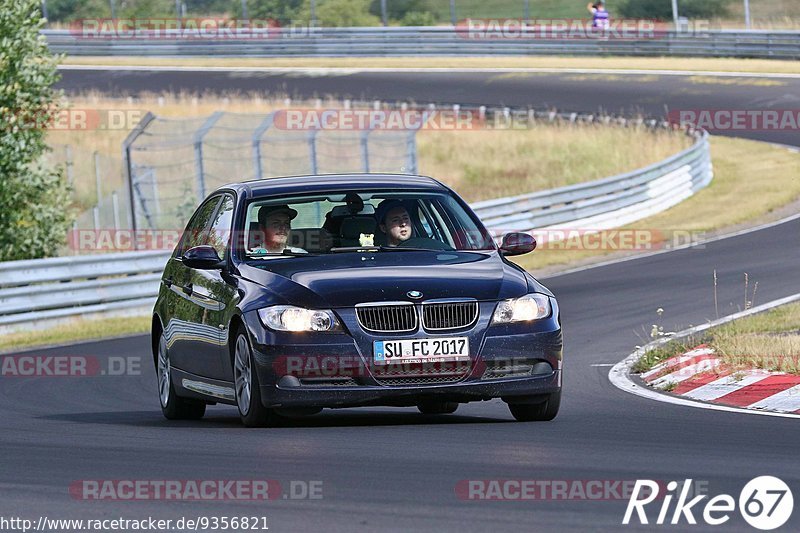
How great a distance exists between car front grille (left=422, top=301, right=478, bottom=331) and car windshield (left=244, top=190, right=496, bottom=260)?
3.07 ft

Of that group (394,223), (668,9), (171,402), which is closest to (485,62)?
(668,9)

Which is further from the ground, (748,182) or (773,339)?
(773,339)

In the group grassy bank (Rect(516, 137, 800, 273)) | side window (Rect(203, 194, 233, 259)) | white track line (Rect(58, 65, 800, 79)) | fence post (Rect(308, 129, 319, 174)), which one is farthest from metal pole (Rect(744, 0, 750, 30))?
side window (Rect(203, 194, 233, 259))

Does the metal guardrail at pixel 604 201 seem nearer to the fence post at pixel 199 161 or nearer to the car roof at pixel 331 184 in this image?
the fence post at pixel 199 161

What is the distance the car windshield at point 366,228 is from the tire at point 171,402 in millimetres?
1457

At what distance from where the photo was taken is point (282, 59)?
56219 millimetres

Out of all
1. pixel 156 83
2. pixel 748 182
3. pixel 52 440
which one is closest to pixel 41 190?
pixel 748 182

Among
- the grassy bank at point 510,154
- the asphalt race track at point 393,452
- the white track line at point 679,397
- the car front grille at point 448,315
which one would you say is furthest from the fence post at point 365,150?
the car front grille at point 448,315

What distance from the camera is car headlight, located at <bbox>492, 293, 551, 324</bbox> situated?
369 inches

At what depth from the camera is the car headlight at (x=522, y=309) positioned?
937cm

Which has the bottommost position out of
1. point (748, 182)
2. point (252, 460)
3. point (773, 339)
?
point (748, 182)

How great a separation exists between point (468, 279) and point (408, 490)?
2591 millimetres

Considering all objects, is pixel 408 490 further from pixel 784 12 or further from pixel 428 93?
pixel 784 12

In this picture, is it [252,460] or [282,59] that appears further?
[282,59]
